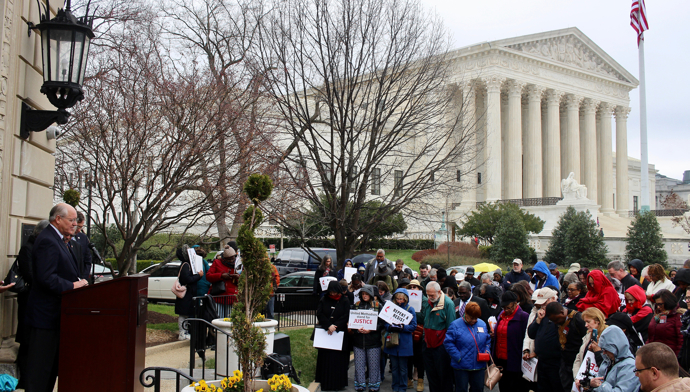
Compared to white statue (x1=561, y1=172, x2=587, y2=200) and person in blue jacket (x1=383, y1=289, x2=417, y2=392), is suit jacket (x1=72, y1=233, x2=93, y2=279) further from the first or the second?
white statue (x1=561, y1=172, x2=587, y2=200)

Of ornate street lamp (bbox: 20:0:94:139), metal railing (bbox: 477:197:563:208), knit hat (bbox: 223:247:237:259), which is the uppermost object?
metal railing (bbox: 477:197:563:208)

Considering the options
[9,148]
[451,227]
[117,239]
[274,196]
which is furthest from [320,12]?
[451,227]

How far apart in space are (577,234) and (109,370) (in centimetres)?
3529

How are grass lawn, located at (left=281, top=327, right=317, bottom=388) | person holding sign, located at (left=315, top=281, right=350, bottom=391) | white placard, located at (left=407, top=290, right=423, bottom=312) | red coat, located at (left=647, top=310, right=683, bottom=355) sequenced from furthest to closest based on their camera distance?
1. grass lawn, located at (left=281, top=327, right=317, bottom=388)
2. white placard, located at (left=407, top=290, right=423, bottom=312)
3. person holding sign, located at (left=315, top=281, right=350, bottom=391)
4. red coat, located at (left=647, top=310, right=683, bottom=355)

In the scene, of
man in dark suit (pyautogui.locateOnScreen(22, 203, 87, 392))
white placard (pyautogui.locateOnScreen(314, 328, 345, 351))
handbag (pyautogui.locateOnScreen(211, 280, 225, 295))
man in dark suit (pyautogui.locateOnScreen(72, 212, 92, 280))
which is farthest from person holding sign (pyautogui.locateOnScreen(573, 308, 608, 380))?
handbag (pyautogui.locateOnScreen(211, 280, 225, 295))

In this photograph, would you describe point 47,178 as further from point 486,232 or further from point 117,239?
point 486,232

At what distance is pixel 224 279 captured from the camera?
10.7 meters

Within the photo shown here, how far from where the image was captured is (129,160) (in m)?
10.6

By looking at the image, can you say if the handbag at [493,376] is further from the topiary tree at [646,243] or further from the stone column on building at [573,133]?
the stone column on building at [573,133]

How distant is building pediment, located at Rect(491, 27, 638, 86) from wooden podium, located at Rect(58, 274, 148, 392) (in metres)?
50.7

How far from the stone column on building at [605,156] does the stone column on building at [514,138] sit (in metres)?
15.1

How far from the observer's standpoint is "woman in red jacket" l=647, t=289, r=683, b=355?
722 centimetres

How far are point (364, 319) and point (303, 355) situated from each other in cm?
283

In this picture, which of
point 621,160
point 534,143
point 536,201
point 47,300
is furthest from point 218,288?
point 621,160
